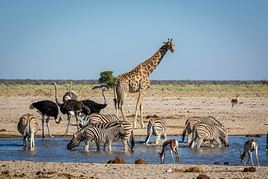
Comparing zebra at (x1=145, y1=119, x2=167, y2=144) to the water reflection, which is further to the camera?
zebra at (x1=145, y1=119, x2=167, y2=144)

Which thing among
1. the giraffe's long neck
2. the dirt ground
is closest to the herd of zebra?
the dirt ground

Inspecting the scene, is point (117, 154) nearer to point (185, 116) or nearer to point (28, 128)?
point (28, 128)

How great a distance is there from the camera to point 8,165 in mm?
13820

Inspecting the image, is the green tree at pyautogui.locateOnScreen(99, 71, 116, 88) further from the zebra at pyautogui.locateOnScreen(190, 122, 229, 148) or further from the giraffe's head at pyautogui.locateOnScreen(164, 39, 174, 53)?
the zebra at pyautogui.locateOnScreen(190, 122, 229, 148)

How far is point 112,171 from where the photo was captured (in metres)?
13.0

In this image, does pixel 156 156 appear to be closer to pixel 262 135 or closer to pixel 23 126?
pixel 23 126

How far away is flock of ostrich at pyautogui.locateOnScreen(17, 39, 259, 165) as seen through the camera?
56.0 feet

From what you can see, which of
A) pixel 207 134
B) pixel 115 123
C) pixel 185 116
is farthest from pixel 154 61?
pixel 115 123

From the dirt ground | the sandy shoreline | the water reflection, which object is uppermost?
the dirt ground

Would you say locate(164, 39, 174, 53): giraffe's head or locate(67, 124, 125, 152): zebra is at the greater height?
locate(164, 39, 174, 53): giraffe's head

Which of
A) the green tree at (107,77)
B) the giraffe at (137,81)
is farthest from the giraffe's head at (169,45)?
the green tree at (107,77)

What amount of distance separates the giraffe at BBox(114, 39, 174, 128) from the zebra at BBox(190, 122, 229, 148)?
15.8ft

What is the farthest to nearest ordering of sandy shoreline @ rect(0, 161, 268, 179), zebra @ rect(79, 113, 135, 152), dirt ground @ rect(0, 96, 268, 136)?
dirt ground @ rect(0, 96, 268, 136) → zebra @ rect(79, 113, 135, 152) → sandy shoreline @ rect(0, 161, 268, 179)

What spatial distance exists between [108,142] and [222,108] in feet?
61.9
